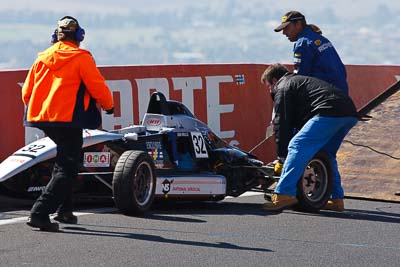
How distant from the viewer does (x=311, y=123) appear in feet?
34.3

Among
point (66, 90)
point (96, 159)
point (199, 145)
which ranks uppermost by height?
point (66, 90)

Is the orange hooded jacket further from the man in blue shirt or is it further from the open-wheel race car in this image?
the man in blue shirt

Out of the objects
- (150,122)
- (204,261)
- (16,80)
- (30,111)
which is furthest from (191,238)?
(16,80)

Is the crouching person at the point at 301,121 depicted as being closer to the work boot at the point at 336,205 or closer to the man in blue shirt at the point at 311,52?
the man in blue shirt at the point at 311,52

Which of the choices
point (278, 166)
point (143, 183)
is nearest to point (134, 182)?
point (143, 183)

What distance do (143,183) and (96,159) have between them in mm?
608

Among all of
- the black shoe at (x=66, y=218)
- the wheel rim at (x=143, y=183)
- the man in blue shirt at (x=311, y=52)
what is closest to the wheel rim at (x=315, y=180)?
the man in blue shirt at (x=311, y=52)

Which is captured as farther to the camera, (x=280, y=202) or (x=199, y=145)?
(x=199, y=145)

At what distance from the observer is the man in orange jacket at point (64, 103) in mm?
8898

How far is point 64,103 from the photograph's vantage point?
29.3ft

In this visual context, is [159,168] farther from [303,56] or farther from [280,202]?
[303,56]

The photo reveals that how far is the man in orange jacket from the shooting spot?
8.90 metres

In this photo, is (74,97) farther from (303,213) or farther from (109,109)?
(303,213)

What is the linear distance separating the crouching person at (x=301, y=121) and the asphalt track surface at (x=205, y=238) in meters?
0.36
